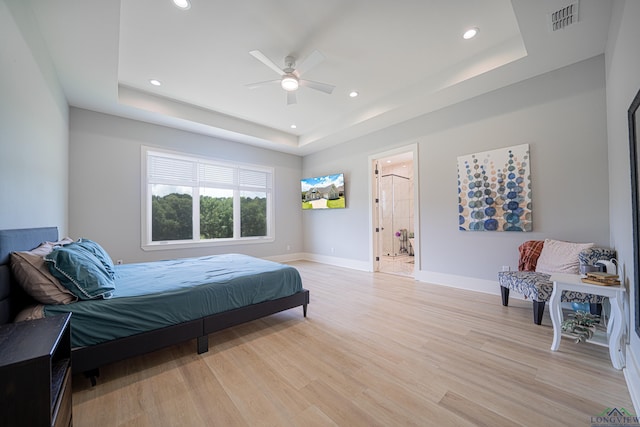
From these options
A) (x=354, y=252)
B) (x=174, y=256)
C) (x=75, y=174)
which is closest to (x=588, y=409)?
(x=354, y=252)

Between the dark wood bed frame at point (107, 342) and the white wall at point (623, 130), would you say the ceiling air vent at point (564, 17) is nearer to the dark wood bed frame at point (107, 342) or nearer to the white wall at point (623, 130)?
the white wall at point (623, 130)

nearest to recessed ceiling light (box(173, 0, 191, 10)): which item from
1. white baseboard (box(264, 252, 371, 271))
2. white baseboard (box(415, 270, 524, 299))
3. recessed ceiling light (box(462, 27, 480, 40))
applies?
recessed ceiling light (box(462, 27, 480, 40))

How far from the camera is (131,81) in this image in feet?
12.0

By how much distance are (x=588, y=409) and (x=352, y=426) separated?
1.46 metres

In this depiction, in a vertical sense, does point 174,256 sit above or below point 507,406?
above

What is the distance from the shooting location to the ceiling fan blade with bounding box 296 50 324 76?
270cm

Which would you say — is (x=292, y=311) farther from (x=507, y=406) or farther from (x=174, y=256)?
(x=174, y=256)

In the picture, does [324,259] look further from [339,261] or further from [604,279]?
[604,279]

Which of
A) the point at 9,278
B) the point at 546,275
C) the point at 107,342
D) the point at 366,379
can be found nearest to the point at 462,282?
the point at 546,275

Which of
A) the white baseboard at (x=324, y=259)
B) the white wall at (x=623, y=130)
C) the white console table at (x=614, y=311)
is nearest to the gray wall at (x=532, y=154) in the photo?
the white wall at (x=623, y=130)

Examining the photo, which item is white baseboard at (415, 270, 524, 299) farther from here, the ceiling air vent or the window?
the window

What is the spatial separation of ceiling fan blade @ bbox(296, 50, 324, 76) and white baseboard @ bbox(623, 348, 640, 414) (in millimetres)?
3573

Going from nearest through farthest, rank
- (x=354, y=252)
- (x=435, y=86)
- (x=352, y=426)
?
(x=352, y=426)
(x=435, y=86)
(x=354, y=252)

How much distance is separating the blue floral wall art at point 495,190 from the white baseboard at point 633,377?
185cm
